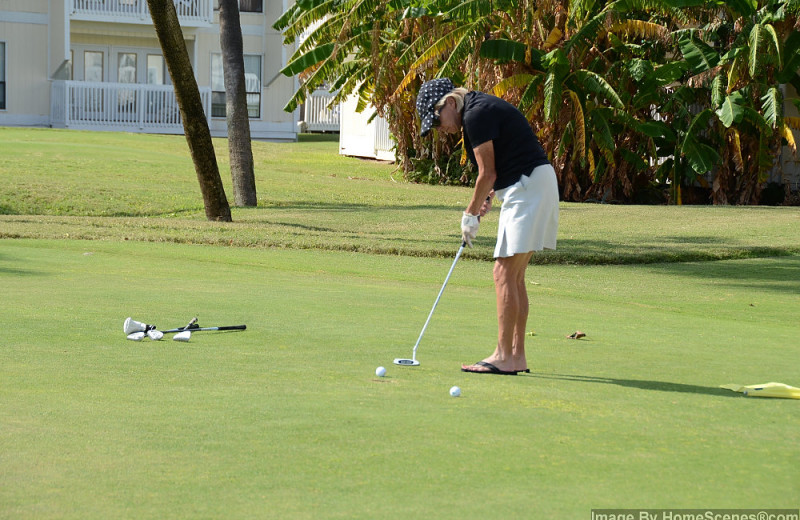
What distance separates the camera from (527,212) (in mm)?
6656

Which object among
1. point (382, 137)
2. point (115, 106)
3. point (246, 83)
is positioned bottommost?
point (382, 137)

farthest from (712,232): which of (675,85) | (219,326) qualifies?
(219,326)

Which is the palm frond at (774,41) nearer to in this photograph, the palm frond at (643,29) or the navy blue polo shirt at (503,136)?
the palm frond at (643,29)

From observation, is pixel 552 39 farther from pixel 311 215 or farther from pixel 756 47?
pixel 311 215

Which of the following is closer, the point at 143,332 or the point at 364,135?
the point at 143,332

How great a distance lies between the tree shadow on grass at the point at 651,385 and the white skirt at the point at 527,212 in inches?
32.1

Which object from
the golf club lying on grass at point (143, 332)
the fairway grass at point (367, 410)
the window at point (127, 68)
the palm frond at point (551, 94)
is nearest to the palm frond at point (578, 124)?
the palm frond at point (551, 94)

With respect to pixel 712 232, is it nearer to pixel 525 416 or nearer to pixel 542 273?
pixel 542 273

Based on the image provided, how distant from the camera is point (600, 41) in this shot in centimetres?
2638

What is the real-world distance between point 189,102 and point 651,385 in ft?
42.7

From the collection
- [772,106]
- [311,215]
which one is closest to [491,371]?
[311,215]

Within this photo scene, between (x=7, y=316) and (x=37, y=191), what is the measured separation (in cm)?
1418

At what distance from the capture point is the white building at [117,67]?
130 feet

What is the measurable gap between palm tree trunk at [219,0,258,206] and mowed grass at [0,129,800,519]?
20.9 feet
